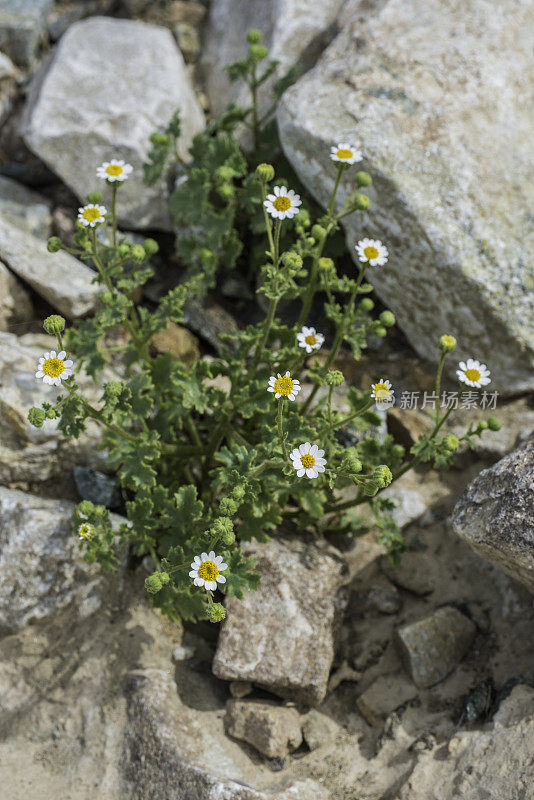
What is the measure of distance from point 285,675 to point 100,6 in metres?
6.24

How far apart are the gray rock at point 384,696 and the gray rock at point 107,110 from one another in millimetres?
3630

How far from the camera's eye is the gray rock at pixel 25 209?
5727 millimetres

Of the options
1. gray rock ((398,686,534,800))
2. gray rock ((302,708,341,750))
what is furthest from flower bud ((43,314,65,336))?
gray rock ((398,686,534,800))

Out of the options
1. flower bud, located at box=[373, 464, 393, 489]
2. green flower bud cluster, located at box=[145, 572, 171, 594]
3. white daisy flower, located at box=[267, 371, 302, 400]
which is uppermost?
white daisy flower, located at box=[267, 371, 302, 400]

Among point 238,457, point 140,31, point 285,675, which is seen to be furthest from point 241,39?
point 285,675

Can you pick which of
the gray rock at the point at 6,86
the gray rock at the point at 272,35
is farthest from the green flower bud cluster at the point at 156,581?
the gray rock at the point at 6,86

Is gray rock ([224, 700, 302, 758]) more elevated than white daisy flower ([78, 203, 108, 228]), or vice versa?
white daisy flower ([78, 203, 108, 228])

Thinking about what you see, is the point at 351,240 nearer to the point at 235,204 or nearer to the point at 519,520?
the point at 235,204

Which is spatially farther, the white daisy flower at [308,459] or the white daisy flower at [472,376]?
the white daisy flower at [472,376]

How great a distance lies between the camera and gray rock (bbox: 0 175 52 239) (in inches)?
225

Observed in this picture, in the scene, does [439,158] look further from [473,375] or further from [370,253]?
[473,375]

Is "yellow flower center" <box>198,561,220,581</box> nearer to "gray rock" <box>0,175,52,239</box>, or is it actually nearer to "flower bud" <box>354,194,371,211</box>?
"flower bud" <box>354,194,371,211</box>

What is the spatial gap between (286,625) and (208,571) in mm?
970

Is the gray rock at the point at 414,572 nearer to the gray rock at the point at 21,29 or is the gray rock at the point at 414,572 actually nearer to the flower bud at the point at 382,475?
the flower bud at the point at 382,475
